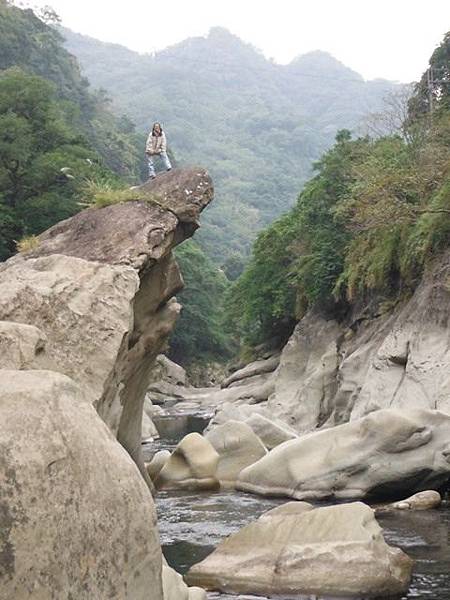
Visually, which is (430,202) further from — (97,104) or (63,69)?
(97,104)

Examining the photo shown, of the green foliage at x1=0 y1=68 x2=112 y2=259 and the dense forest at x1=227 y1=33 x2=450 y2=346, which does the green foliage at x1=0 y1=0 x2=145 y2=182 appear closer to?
the green foliage at x1=0 y1=68 x2=112 y2=259

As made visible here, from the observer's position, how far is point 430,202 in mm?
22500

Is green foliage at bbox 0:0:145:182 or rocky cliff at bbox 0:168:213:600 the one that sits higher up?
green foliage at bbox 0:0:145:182

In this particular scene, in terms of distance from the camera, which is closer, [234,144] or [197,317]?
[197,317]

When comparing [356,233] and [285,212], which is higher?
[356,233]

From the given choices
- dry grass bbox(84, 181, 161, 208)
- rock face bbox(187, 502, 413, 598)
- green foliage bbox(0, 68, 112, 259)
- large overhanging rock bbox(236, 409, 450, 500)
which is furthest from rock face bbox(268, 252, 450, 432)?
green foliage bbox(0, 68, 112, 259)

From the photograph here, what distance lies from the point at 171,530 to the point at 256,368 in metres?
28.4

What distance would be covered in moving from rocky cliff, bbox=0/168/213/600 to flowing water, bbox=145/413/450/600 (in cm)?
231

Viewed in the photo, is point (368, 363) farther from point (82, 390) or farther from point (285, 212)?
point (285, 212)

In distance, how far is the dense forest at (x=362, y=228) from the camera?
73.5ft

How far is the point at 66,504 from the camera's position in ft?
15.3

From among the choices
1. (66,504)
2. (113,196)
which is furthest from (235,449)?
(66,504)

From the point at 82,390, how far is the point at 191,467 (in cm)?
1246

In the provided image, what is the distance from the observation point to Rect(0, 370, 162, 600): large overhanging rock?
4.44 metres
